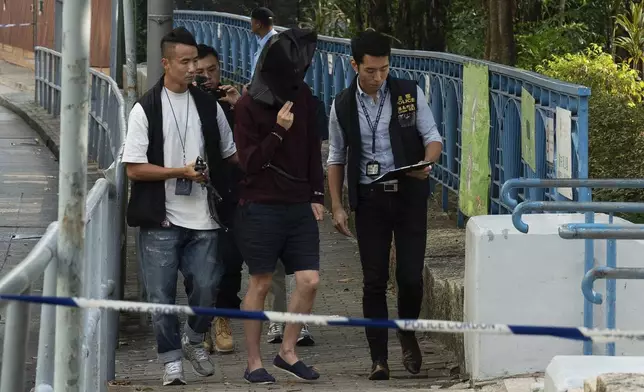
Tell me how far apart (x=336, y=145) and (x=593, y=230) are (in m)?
2.14

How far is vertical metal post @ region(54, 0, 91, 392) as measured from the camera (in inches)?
162

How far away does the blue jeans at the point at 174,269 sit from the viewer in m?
6.87

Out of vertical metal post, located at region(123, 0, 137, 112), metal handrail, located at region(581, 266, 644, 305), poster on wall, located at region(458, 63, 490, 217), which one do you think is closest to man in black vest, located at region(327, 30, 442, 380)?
metal handrail, located at region(581, 266, 644, 305)

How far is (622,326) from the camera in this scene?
20.7ft

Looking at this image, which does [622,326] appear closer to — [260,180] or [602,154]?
[260,180]

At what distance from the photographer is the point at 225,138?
23.6 feet

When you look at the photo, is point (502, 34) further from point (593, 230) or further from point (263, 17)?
point (593, 230)

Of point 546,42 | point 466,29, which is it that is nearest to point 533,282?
point 546,42

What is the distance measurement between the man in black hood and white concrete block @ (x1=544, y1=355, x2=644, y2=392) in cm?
210

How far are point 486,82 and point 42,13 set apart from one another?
23646 mm

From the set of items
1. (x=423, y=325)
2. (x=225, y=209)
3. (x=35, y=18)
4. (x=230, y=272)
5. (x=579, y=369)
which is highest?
(x=35, y=18)

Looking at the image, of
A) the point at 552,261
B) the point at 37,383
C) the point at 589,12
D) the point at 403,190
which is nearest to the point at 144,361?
the point at 403,190

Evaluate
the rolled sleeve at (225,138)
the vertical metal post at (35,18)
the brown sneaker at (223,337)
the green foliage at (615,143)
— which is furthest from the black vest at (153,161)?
the vertical metal post at (35,18)

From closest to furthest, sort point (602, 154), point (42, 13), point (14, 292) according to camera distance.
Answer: point (14, 292) < point (602, 154) < point (42, 13)
